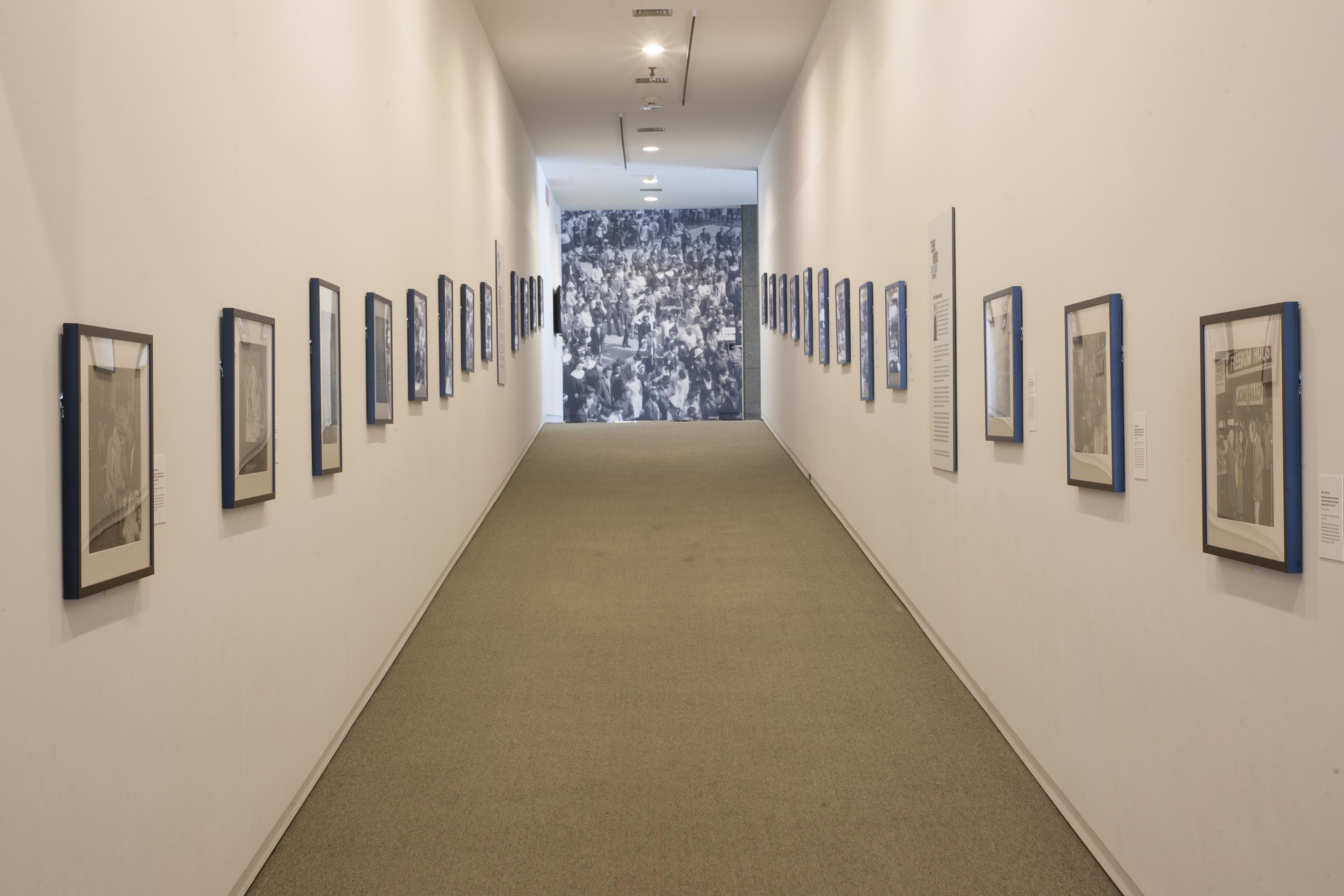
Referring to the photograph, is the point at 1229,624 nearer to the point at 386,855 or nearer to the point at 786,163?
the point at 386,855

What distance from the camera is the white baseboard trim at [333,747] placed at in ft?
11.1

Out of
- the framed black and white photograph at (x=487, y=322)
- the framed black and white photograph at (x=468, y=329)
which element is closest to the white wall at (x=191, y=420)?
the framed black and white photograph at (x=468, y=329)

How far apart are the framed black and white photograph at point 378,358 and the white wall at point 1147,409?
279cm

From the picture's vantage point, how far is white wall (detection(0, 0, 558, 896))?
211 cm

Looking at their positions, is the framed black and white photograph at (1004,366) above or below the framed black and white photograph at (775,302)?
below

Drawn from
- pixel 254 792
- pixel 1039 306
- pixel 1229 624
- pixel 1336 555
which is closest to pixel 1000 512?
pixel 1039 306

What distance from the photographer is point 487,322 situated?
8.81 metres

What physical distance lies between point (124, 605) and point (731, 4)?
294 inches

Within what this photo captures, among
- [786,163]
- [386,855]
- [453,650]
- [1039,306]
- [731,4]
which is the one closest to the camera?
[386,855]

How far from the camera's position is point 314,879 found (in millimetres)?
3424
